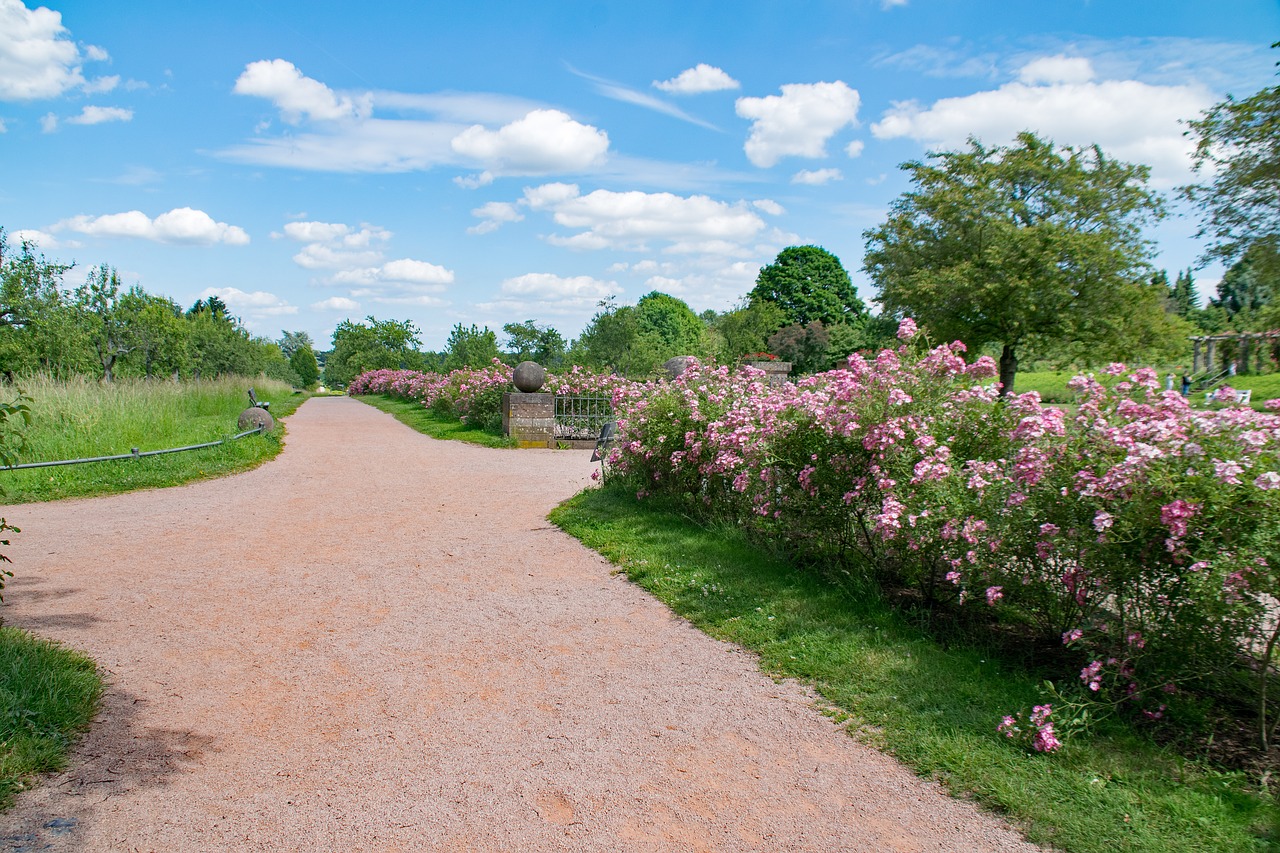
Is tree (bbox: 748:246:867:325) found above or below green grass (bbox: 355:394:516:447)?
above

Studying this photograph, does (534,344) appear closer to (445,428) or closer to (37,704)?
(445,428)

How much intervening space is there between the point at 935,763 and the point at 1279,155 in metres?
18.5

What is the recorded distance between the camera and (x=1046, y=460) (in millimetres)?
3793

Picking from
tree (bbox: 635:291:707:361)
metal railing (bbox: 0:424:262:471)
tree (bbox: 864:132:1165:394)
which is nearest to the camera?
metal railing (bbox: 0:424:262:471)

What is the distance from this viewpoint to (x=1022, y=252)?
25297 millimetres

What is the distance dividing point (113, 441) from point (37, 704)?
1100 centimetres

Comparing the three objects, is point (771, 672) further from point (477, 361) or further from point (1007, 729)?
point (477, 361)

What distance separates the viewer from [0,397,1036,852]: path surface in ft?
9.23

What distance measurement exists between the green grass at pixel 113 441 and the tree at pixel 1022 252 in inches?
778

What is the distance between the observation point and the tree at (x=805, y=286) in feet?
192

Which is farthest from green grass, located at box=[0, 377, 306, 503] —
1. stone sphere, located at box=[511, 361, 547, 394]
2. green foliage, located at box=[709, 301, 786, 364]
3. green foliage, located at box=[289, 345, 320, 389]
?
green foliage, located at box=[289, 345, 320, 389]

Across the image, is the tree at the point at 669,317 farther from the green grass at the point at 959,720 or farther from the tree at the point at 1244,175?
the green grass at the point at 959,720

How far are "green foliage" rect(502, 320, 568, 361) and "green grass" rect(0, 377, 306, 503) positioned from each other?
11720mm

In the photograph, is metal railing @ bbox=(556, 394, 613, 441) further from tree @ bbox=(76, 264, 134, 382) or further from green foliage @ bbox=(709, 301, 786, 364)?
green foliage @ bbox=(709, 301, 786, 364)
